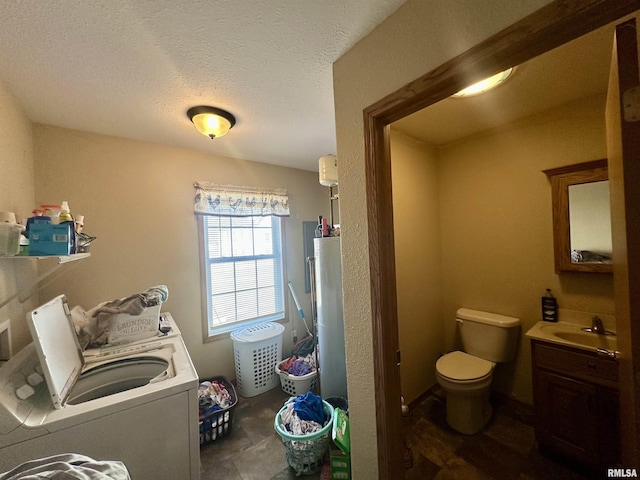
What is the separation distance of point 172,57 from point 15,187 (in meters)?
1.24

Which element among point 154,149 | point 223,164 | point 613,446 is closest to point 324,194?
point 223,164

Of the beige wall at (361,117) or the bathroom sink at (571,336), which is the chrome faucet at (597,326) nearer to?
the bathroom sink at (571,336)

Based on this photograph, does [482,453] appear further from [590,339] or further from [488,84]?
[488,84]

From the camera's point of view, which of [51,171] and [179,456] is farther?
[51,171]

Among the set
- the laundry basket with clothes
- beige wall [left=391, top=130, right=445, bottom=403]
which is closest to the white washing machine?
the laundry basket with clothes

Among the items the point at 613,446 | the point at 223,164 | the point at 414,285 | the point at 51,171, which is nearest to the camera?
the point at 613,446

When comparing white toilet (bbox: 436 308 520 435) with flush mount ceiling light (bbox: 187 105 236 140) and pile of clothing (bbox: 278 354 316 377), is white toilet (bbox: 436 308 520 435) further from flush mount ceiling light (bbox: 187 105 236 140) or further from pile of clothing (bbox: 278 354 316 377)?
flush mount ceiling light (bbox: 187 105 236 140)

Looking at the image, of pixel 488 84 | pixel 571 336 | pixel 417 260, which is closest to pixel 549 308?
pixel 571 336

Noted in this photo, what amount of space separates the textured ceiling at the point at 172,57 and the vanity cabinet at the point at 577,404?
6.96 feet

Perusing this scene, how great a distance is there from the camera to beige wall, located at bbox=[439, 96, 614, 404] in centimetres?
169

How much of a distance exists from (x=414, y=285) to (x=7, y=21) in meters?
2.70

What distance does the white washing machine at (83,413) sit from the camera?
2.88 feet

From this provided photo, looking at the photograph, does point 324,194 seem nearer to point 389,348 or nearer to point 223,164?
point 223,164

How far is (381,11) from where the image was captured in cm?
92
